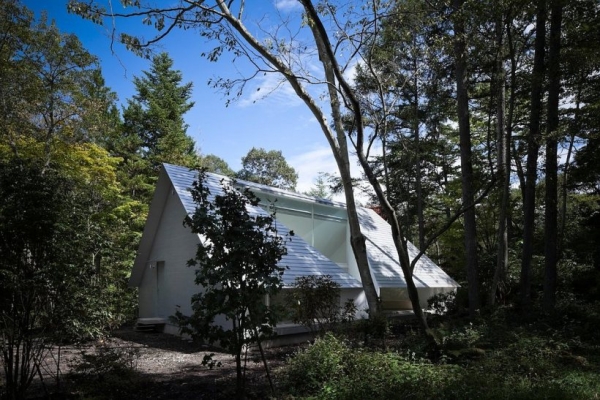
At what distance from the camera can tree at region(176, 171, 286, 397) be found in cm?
533

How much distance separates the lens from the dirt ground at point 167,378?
605 centimetres

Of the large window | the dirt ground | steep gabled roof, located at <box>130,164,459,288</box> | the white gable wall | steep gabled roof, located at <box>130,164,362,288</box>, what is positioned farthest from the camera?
the large window

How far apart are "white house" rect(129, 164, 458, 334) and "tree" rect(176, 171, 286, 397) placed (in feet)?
17.2

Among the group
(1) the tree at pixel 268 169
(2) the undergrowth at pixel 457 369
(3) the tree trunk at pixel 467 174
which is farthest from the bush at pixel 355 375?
(1) the tree at pixel 268 169

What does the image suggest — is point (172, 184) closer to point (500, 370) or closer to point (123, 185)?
point (500, 370)

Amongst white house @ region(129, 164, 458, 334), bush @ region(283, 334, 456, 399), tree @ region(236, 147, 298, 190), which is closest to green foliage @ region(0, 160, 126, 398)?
bush @ region(283, 334, 456, 399)

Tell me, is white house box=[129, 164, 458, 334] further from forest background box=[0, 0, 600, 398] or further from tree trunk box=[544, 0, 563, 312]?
tree trunk box=[544, 0, 563, 312]

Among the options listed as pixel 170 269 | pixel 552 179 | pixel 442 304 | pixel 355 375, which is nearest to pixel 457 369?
pixel 355 375

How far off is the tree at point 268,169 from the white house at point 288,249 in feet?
67.5

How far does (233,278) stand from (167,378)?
3.35 meters

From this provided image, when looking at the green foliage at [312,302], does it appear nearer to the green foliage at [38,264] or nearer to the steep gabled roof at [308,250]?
the steep gabled roof at [308,250]

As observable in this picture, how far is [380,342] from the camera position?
9508 millimetres

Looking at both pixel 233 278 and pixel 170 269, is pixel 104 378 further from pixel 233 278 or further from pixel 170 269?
pixel 170 269

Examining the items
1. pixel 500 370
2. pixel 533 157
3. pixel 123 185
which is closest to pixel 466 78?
pixel 533 157
